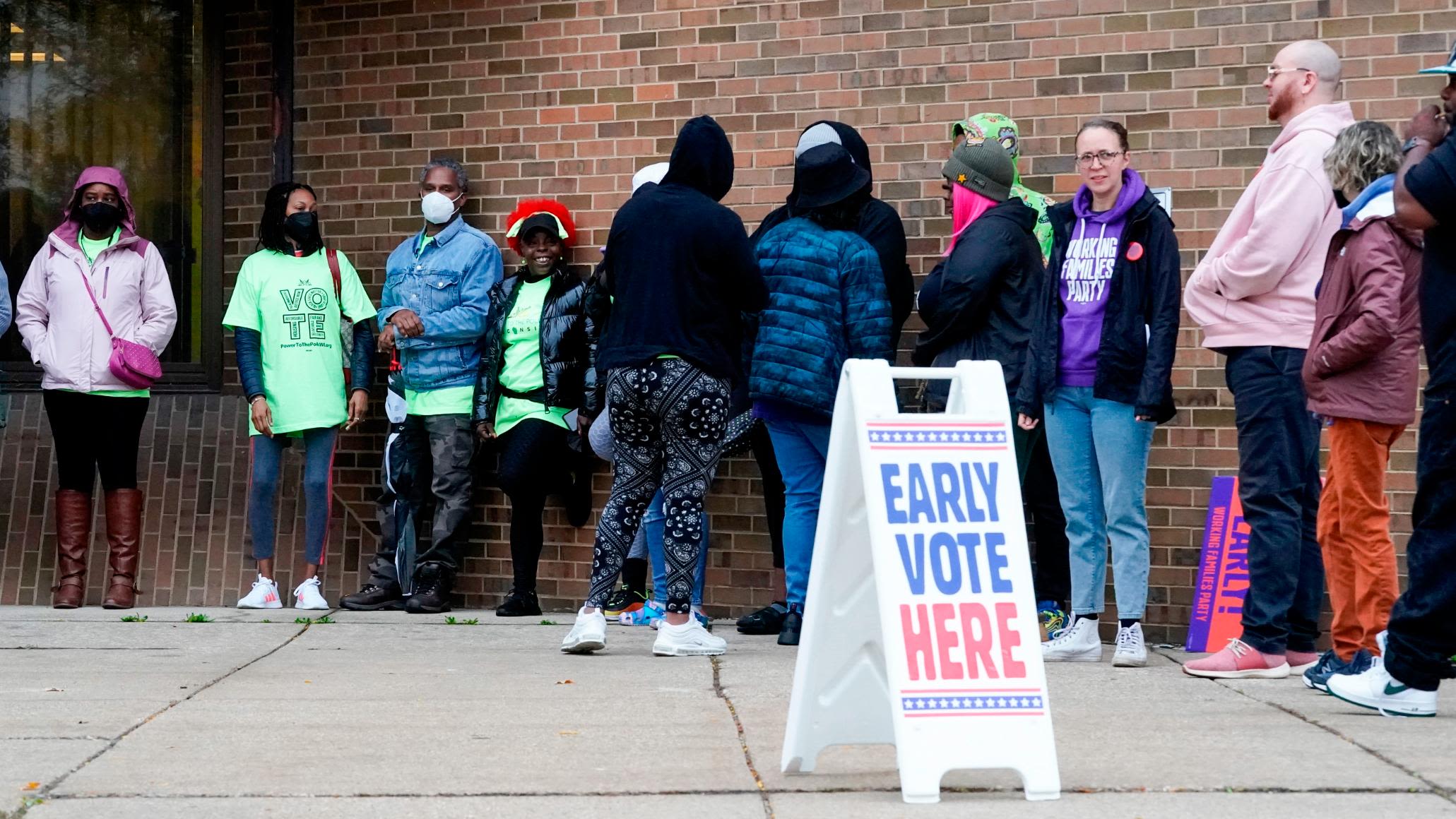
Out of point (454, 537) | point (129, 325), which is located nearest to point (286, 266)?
point (129, 325)

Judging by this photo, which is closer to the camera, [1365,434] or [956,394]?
[956,394]

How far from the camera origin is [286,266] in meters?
8.60

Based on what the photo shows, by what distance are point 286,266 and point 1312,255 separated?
199 inches

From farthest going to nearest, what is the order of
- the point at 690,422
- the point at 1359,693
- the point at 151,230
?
the point at 151,230, the point at 690,422, the point at 1359,693

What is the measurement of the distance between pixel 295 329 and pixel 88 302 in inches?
40.4

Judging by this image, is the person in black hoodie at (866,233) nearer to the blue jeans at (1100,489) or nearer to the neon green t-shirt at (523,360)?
the blue jeans at (1100,489)

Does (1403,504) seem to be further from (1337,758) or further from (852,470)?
(852,470)

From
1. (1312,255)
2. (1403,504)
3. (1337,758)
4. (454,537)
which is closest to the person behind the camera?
(1337,758)

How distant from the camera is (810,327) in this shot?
6.80 metres

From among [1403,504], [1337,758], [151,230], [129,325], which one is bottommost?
[1337,758]

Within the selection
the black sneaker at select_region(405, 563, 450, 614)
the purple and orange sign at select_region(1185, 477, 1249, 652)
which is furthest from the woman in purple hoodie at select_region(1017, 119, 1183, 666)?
the black sneaker at select_region(405, 563, 450, 614)

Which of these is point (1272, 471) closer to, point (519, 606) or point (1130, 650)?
point (1130, 650)

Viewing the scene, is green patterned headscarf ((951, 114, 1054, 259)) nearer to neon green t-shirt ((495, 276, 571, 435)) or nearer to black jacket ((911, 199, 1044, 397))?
black jacket ((911, 199, 1044, 397))

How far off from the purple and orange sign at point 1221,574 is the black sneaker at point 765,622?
5.72ft
